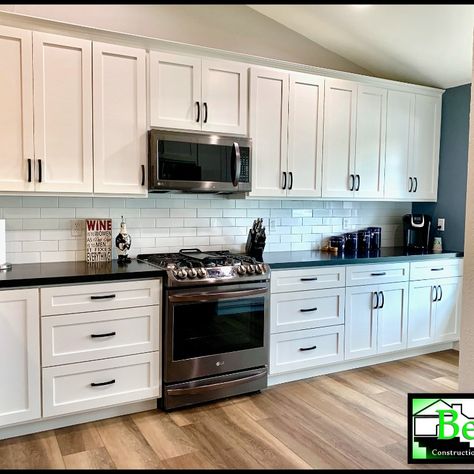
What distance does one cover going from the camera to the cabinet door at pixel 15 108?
2.66 meters

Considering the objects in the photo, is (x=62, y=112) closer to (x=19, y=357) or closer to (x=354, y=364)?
(x=19, y=357)

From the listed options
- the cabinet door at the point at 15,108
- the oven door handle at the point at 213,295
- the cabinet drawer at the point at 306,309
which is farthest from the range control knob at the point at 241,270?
the cabinet door at the point at 15,108

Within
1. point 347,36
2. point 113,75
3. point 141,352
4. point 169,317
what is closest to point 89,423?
point 141,352

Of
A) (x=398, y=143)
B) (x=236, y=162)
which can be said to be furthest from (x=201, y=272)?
(x=398, y=143)

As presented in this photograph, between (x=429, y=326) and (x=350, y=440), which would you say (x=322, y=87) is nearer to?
(x=429, y=326)

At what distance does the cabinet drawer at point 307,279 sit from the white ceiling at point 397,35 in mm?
1901

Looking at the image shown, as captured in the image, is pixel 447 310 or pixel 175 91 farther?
pixel 447 310

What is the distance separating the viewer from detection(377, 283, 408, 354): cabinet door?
3754 mm

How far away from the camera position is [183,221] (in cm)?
358

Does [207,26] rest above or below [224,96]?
above

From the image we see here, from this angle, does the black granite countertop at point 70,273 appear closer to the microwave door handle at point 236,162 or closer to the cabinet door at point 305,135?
the microwave door handle at point 236,162

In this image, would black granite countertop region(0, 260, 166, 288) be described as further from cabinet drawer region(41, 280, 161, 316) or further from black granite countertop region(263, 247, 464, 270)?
black granite countertop region(263, 247, 464, 270)

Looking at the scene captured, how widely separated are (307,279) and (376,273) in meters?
0.68

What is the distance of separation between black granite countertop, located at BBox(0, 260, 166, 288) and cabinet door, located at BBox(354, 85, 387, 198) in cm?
208
